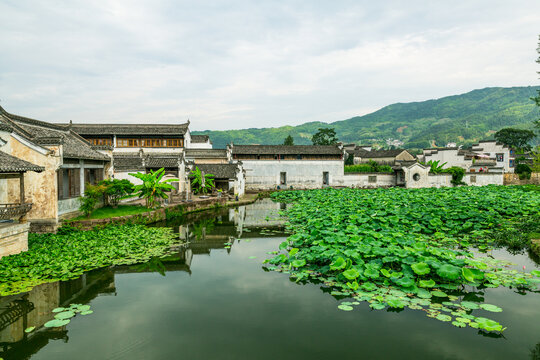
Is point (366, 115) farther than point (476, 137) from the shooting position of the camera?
Yes

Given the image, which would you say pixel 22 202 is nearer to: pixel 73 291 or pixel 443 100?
pixel 73 291

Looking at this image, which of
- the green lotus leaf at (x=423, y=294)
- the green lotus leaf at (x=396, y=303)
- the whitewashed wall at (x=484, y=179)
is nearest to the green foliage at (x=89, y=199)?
the green lotus leaf at (x=396, y=303)

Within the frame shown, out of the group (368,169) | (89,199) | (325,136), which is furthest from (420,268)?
(325,136)

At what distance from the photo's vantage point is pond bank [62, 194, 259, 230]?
474 inches

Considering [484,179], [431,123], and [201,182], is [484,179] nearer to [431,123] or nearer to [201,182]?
[201,182]

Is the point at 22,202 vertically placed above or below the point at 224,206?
above

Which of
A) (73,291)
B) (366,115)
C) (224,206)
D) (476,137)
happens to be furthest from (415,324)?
(366,115)

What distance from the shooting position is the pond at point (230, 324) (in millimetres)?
4625

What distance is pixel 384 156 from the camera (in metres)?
41.4

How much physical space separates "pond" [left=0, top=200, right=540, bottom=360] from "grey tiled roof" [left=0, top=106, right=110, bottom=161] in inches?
235

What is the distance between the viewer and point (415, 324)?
17.3ft

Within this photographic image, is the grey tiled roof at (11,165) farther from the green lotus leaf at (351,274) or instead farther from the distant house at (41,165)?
the green lotus leaf at (351,274)

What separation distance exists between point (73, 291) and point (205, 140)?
97.4 feet

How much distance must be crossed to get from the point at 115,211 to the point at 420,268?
43.8 ft
